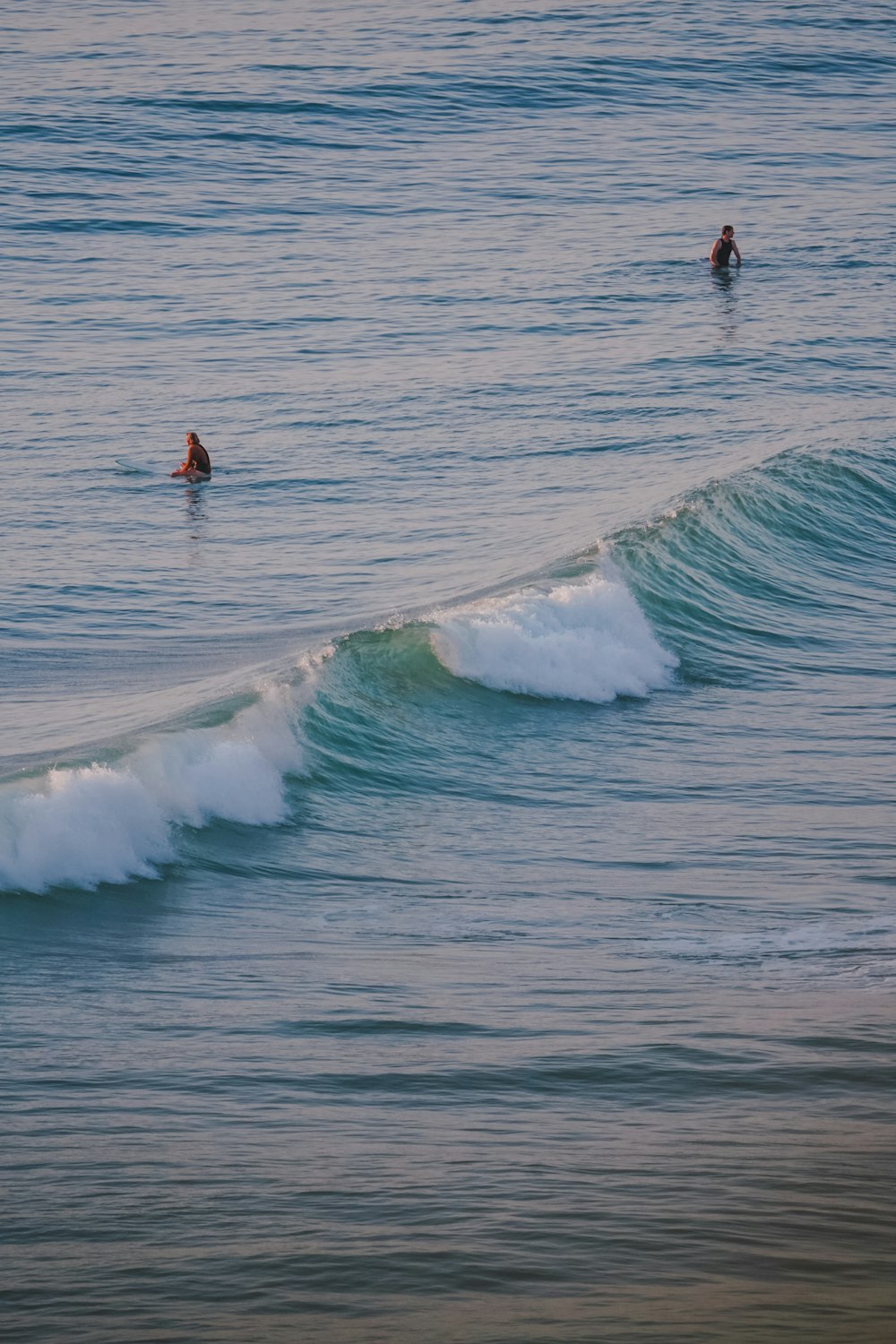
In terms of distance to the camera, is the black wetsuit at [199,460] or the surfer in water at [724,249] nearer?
the black wetsuit at [199,460]

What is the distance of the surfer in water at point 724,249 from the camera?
3525 centimetres

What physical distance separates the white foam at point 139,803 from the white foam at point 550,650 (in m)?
2.78

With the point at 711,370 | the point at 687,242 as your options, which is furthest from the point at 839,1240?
the point at 687,242

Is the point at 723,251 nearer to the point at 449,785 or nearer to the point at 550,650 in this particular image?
the point at 550,650

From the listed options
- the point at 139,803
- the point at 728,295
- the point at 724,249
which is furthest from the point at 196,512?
the point at 724,249

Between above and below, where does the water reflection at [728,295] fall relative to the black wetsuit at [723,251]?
below

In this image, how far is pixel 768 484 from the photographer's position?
2211cm

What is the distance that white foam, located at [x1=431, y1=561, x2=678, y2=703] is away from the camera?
1577 centimetres

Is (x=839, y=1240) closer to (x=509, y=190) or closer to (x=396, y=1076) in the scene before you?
(x=396, y=1076)

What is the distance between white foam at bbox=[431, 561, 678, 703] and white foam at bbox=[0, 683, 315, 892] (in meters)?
2.78

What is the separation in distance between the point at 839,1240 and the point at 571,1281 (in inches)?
41.9

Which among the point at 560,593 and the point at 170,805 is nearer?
the point at 170,805

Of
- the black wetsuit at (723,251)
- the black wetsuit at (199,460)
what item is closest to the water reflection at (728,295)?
the black wetsuit at (723,251)

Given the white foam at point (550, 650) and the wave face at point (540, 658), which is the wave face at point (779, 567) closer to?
the wave face at point (540, 658)
